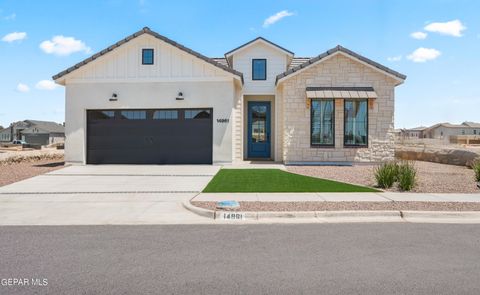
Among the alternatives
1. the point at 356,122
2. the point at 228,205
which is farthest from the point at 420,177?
the point at 228,205

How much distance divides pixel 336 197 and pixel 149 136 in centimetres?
1038

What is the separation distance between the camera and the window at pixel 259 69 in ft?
59.7

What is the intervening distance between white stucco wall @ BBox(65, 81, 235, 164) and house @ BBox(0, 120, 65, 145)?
211ft

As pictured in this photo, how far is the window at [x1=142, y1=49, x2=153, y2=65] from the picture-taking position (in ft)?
52.3

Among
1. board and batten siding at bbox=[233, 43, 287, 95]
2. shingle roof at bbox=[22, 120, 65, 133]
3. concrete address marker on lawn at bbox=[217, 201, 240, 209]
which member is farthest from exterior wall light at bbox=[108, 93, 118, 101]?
shingle roof at bbox=[22, 120, 65, 133]

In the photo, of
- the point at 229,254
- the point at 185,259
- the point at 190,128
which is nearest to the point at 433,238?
the point at 229,254

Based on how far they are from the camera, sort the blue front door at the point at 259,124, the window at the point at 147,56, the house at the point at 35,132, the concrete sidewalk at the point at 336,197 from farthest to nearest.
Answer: the house at the point at 35,132 → the blue front door at the point at 259,124 → the window at the point at 147,56 → the concrete sidewalk at the point at 336,197

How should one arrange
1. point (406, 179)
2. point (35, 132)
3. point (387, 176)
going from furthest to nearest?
point (35, 132), point (387, 176), point (406, 179)

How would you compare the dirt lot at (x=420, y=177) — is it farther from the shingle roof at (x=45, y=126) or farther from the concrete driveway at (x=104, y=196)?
the shingle roof at (x=45, y=126)

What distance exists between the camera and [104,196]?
A: 362 inches

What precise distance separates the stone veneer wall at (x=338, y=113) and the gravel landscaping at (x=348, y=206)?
8.02 metres

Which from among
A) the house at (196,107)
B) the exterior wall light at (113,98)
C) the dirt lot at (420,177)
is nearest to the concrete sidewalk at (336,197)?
the dirt lot at (420,177)

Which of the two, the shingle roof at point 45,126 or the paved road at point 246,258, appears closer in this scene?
the paved road at point 246,258

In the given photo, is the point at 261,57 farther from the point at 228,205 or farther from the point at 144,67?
the point at 228,205
